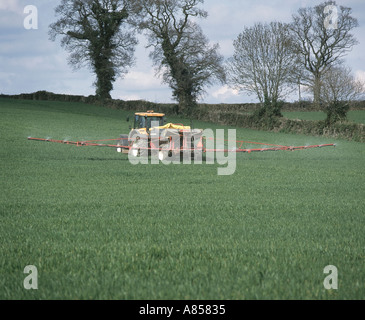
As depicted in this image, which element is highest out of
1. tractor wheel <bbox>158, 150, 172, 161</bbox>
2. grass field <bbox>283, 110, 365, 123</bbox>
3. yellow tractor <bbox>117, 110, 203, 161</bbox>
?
grass field <bbox>283, 110, 365, 123</bbox>

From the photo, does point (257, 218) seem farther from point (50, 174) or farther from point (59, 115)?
point (59, 115)

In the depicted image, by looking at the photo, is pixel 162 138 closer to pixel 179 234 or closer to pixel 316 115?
pixel 179 234

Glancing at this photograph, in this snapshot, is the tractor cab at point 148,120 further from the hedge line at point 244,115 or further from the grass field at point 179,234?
the hedge line at point 244,115

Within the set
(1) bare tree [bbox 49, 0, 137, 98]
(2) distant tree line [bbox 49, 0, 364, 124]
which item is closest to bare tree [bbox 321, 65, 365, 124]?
(2) distant tree line [bbox 49, 0, 364, 124]

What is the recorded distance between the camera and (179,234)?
7.25 m

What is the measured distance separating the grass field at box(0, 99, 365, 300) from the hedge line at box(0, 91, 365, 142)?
74.8ft

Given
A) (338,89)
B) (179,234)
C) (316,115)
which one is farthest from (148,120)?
(316,115)

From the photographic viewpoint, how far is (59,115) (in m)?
47.6

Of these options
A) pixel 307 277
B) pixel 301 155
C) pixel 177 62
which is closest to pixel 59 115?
pixel 177 62

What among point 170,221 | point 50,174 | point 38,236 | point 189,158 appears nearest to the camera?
point 38,236

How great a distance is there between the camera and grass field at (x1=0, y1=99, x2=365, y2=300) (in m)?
4.84

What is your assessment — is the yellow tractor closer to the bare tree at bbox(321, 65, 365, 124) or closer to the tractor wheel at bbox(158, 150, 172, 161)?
the tractor wheel at bbox(158, 150, 172, 161)

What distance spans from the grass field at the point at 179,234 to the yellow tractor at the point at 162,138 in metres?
3.81
